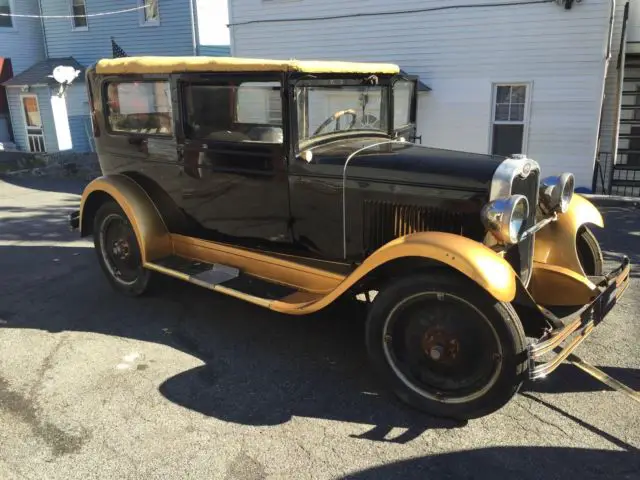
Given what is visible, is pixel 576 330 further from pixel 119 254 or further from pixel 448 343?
pixel 119 254

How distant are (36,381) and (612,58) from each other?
9.83 metres

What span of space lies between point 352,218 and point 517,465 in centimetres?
177

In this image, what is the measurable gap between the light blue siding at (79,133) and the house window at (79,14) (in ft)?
8.41

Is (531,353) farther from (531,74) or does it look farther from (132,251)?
(531,74)

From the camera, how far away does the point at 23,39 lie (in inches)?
657

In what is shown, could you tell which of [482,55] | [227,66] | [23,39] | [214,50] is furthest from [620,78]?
[23,39]

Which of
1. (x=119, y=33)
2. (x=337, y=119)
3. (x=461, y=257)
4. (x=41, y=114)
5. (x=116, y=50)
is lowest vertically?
(x=461, y=257)

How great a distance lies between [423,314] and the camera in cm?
319

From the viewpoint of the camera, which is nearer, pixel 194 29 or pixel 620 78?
pixel 620 78

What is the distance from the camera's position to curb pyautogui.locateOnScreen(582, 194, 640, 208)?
8.31 meters

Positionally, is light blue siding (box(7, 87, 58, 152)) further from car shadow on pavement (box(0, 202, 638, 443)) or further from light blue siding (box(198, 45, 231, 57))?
car shadow on pavement (box(0, 202, 638, 443))

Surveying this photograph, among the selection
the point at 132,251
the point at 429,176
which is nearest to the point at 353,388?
the point at 429,176

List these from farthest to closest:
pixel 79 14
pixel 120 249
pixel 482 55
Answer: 1. pixel 79 14
2. pixel 482 55
3. pixel 120 249

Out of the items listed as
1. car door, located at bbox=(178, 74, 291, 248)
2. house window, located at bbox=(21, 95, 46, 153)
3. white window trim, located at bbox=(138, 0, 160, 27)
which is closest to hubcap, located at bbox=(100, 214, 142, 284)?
car door, located at bbox=(178, 74, 291, 248)
